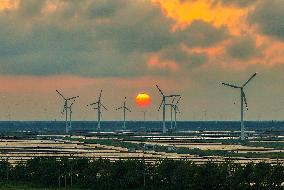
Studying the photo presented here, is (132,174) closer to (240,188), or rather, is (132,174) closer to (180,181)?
(180,181)

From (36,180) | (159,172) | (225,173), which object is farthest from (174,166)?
(36,180)

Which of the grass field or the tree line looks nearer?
the tree line

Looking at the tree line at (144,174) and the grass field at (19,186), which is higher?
the tree line at (144,174)

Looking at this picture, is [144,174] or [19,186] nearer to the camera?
[144,174]

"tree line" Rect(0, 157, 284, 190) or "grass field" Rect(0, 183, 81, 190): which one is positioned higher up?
"tree line" Rect(0, 157, 284, 190)

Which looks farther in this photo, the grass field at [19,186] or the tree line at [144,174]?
the grass field at [19,186]

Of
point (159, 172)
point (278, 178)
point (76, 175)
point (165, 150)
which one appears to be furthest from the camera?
point (165, 150)

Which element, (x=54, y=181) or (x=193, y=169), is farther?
(x=54, y=181)

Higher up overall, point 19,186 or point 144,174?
point 144,174
